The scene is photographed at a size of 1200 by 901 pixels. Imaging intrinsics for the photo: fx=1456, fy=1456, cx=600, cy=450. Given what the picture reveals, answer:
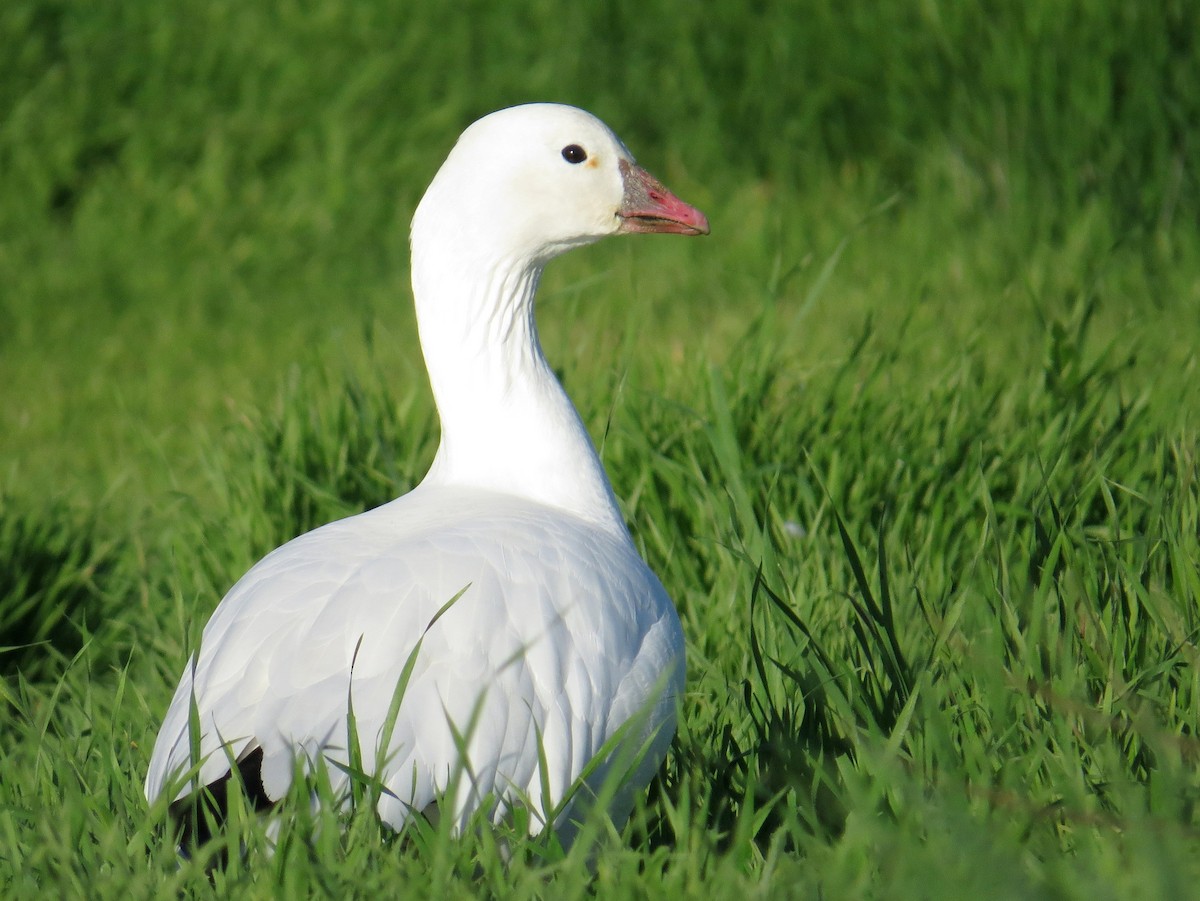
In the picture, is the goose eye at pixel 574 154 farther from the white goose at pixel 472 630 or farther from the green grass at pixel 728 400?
the green grass at pixel 728 400

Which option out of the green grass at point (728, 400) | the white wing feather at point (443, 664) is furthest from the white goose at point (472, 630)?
the green grass at point (728, 400)

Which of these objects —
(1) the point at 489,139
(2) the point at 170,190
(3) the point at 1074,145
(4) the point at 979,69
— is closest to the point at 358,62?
(2) the point at 170,190

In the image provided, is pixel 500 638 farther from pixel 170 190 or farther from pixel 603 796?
pixel 170 190

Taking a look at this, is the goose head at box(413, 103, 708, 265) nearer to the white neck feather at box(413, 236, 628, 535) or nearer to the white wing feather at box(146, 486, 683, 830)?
the white neck feather at box(413, 236, 628, 535)

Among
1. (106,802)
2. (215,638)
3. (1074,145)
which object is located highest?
(1074,145)

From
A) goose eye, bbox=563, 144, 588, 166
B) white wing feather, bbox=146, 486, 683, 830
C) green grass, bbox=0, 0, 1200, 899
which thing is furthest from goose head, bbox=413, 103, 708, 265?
white wing feather, bbox=146, 486, 683, 830

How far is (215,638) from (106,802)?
30cm

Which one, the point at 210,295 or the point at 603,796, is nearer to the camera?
the point at 603,796

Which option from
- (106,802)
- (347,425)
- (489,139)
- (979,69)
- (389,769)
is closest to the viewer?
(389,769)

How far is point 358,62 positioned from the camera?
673 cm

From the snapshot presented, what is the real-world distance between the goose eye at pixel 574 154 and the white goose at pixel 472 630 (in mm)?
65

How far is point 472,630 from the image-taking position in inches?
83.7

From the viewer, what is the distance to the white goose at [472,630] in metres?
2.06

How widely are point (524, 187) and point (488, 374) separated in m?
0.35
